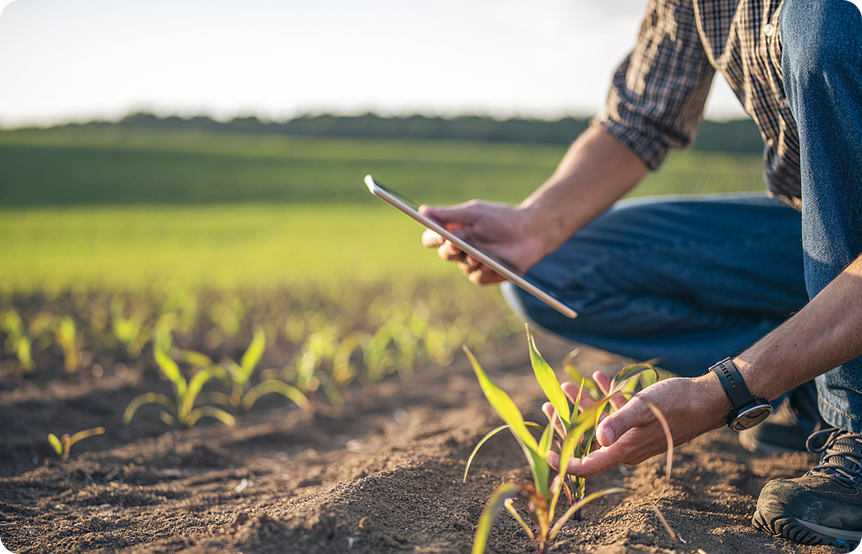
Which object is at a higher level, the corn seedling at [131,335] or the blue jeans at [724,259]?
the blue jeans at [724,259]

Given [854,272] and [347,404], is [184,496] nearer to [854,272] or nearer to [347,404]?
[347,404]

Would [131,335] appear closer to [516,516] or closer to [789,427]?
[516,516]

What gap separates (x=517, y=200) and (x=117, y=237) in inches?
448

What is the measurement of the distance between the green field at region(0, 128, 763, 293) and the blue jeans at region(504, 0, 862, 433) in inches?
149

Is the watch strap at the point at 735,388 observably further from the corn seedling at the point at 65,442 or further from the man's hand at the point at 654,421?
the corn seedling at the point at 65,442

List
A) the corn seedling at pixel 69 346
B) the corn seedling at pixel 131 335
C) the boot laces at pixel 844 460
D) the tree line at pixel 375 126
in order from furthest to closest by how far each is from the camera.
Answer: the tree line at pixel 375 126 → the corn seedling at pixel 131 335 → the corn seedling at pixel 69 346 → the boot laces at pixel 844 460

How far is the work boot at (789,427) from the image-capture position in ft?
5.45

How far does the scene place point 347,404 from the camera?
2.47 meters

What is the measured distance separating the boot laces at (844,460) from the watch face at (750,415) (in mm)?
334

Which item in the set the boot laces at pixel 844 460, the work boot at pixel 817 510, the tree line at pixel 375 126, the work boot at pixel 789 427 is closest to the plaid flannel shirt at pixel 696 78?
the work boot at pixel 789 427

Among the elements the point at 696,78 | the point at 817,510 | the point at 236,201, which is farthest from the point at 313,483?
the point at 236,201

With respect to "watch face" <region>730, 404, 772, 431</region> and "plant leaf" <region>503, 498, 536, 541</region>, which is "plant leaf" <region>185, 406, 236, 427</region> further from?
"watch face" <region>730, 404, 772, 431</region>

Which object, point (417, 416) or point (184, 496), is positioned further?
point (417, 416)

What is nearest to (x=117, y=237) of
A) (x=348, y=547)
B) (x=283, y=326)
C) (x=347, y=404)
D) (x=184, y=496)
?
(x=283, y=326)
